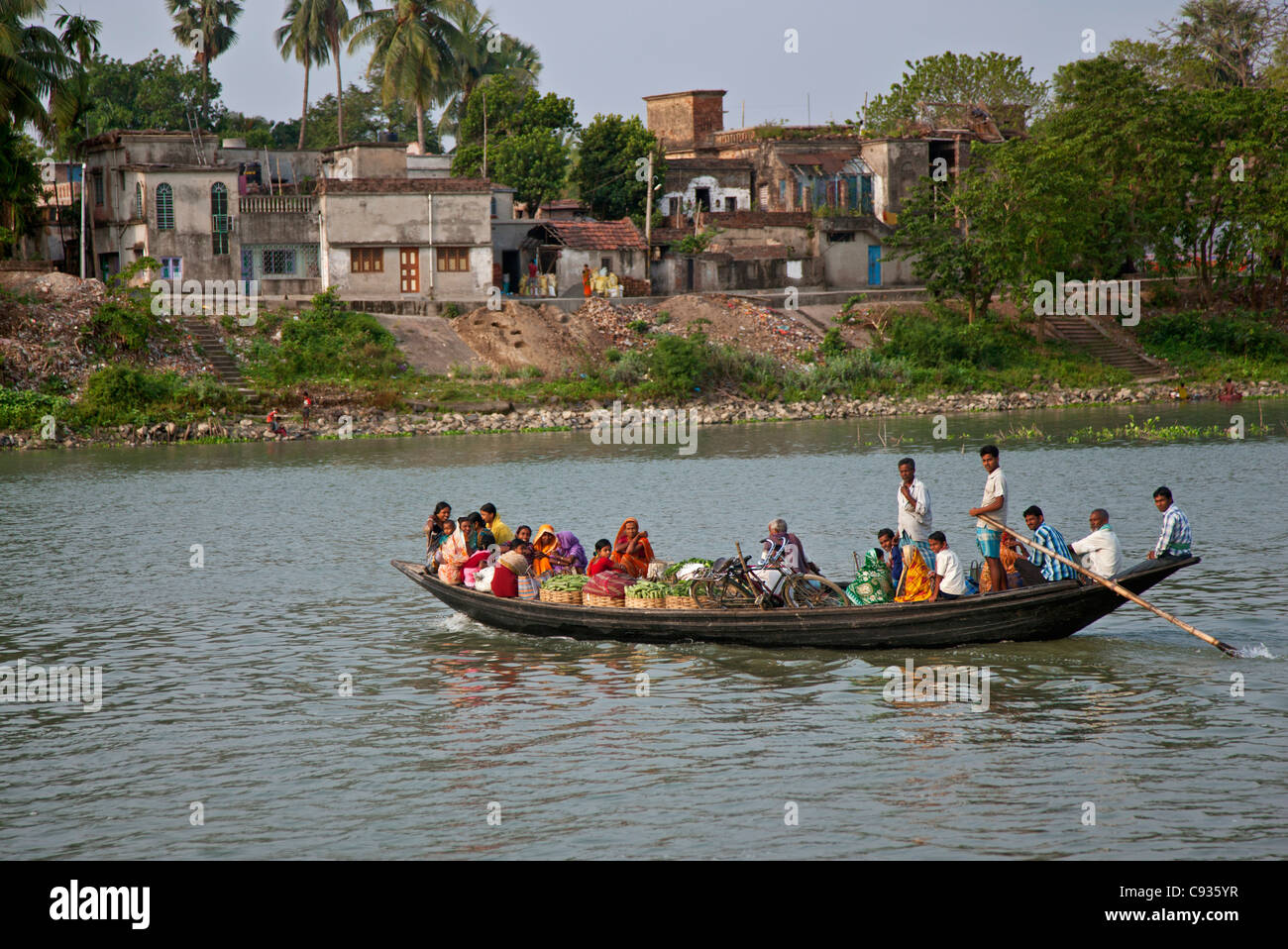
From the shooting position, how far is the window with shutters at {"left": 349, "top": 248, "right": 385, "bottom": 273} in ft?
183

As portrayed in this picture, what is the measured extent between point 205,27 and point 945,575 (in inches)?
2700

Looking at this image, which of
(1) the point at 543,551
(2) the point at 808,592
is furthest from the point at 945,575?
(1) the point at 543,551

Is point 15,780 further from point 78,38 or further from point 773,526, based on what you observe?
point 78,38

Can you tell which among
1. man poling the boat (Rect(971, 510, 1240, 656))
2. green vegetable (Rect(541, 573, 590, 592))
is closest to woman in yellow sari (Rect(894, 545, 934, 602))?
man poling the boat (Rect(971, 510, 1240, 656))

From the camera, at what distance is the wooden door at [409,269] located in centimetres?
5625

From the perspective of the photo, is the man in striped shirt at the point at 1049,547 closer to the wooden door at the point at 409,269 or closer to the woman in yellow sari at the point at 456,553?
the woman in yellow sari at the point at 456,553

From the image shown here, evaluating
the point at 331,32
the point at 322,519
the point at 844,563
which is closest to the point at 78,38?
the point at 331,32

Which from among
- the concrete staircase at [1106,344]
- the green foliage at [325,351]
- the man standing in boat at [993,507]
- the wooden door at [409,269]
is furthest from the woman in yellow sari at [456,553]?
the concrete staircase at [1106,344]

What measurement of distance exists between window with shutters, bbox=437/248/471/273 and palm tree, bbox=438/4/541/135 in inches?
634

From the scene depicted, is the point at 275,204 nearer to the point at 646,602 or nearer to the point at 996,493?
→ the point at 646,602

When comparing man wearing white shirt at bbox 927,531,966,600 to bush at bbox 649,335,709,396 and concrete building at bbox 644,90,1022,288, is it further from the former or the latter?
concrete building at bbox 644,90,1022,288

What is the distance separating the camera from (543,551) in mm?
18391
